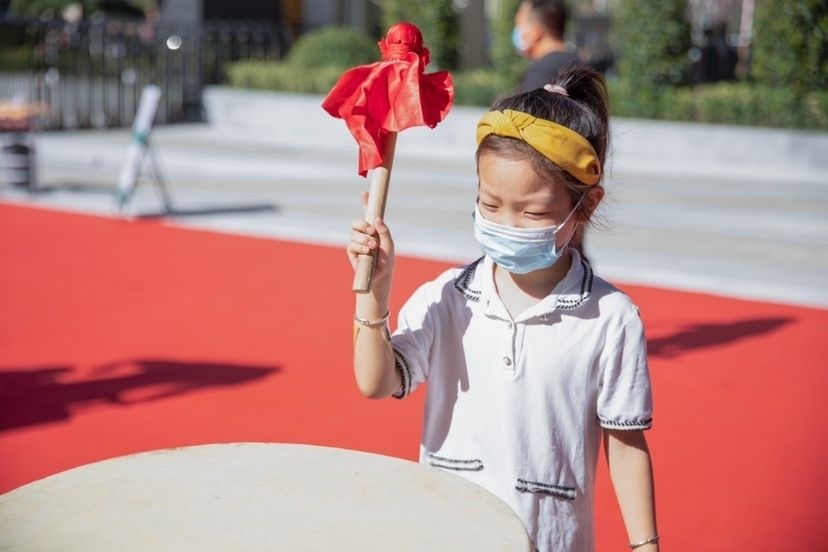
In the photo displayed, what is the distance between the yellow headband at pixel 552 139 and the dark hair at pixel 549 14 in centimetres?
425

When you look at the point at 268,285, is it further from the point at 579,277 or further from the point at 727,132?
the point at 727,132

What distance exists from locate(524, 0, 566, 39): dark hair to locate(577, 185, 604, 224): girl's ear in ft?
13.7

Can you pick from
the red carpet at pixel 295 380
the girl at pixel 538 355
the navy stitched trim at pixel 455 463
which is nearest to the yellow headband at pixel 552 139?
the girl at pixel 538 355

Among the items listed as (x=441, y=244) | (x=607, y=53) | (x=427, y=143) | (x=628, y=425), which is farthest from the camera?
(x=607, y=53)

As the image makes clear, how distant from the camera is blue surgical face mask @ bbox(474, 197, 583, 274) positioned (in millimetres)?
2172

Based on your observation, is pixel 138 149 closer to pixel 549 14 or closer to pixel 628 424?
pixel 549 14

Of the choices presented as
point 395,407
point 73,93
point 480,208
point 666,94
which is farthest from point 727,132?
point 480,208

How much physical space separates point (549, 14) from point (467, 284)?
4.27 meters

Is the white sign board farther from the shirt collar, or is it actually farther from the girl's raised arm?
the girl's raised arm

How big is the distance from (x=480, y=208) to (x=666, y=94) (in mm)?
12846

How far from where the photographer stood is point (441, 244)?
9586mm

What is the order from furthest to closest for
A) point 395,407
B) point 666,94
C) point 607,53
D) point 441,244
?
1. point 607,53
2. point 666,94
3. point 441,244
4. point 395,407

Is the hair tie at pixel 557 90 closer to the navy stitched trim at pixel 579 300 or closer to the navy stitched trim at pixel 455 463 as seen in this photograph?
the navy stitched trim at pixel 579 300

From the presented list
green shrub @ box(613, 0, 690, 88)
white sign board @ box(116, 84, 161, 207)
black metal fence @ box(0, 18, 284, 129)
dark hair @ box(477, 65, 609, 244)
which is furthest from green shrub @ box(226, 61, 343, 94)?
dark hair @ box(477, 65, 609, 244)
